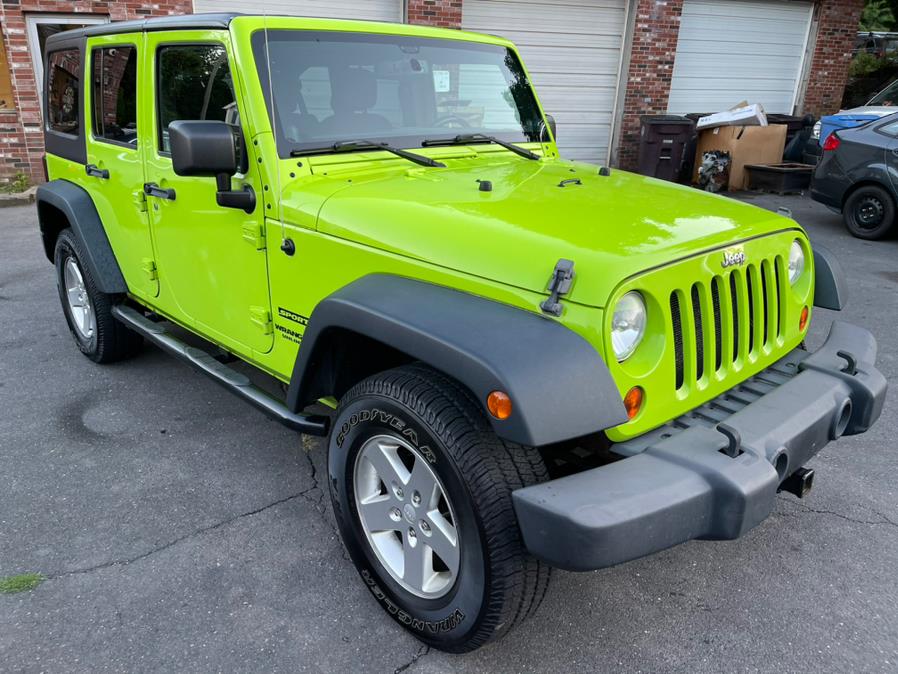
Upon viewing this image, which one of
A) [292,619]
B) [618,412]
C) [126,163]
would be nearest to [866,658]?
[618,412]

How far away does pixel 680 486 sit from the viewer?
6.24 ft

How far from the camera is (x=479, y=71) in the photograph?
3.57 meters

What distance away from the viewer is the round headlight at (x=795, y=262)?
2855mm

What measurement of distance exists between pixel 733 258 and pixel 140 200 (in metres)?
2.84

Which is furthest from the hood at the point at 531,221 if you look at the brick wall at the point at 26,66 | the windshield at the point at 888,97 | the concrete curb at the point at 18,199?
the windshield at the point at 888,97

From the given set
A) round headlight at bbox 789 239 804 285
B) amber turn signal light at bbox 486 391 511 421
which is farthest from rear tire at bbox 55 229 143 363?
round headlight at bbox 789 239 804 285

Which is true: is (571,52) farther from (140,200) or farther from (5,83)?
(140,200)

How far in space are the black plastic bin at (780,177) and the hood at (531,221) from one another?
907 centimetres

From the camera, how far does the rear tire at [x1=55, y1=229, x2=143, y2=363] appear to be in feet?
14.2

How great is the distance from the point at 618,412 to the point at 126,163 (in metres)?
2.99

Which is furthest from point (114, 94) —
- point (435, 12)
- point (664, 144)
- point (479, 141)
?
point (664, 144)

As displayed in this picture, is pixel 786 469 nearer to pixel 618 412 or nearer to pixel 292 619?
pixel 618 412

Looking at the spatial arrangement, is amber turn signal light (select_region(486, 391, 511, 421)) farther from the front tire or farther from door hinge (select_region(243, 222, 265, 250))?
door hinge (select_region(243, 222, 265, 250))

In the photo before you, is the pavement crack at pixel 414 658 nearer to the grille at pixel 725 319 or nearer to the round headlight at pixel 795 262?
the grille at pixel 725 319
